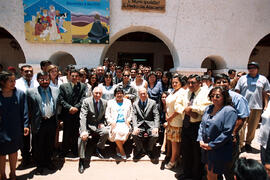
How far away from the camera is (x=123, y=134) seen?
3.59m

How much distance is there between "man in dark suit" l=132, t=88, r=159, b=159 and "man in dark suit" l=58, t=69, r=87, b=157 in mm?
1296

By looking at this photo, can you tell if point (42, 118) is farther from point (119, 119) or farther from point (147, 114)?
point (147, 114)

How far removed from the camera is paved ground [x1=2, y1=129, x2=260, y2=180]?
3096mm

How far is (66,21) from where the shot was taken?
6.38m

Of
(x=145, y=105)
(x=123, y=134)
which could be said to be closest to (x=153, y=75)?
(x=145, y=105)

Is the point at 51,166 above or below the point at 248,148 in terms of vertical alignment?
below

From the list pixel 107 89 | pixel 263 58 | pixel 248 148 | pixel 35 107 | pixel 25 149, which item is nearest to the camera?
pixel 35 107

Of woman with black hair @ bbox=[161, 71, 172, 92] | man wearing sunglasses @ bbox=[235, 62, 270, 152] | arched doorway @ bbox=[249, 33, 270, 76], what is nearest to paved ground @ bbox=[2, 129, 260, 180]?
woman with black hair @ bbox=[161, 71, 172, 92]

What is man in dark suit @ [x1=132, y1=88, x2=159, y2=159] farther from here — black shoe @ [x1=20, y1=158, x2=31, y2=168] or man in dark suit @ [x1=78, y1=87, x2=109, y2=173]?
black shoe @ [x1=20, y1=158, x2=31, y2=168]

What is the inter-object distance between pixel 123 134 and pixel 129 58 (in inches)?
296

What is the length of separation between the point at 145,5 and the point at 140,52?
3.92 meters

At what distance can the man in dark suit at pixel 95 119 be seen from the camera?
11.5 feet

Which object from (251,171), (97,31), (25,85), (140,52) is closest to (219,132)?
(251,171)

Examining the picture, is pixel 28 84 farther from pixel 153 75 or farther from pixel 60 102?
pixel 153 75
